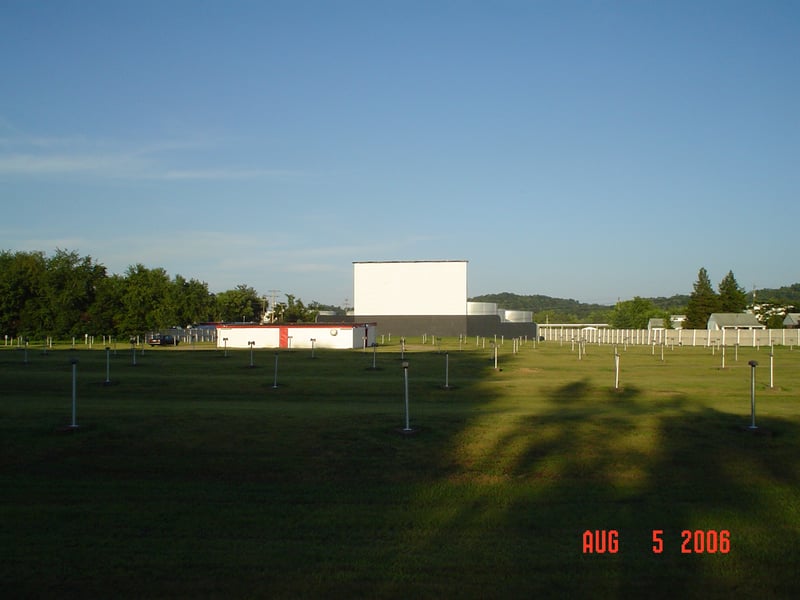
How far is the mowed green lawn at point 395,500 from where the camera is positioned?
6871mm

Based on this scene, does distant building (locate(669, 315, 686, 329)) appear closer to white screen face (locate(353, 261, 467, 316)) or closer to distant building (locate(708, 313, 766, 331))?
distant building (locate(708, 313, 766, 331))

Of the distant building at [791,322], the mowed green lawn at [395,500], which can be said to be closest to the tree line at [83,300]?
the mowed green lawn at [395,500]

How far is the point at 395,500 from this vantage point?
9531 mm

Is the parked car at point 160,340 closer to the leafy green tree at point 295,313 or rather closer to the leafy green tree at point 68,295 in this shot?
the leafy green tree at point 68,295

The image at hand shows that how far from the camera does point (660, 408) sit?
18828 millimetres

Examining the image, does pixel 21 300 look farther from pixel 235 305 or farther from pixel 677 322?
pixel 677 322

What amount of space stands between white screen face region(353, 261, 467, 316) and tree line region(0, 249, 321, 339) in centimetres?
2395

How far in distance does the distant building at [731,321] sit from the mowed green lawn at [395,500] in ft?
276

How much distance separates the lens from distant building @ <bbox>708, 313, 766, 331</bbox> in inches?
3711

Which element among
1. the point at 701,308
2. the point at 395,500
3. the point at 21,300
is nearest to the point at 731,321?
the point at 701,308

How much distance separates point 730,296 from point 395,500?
4342 inches

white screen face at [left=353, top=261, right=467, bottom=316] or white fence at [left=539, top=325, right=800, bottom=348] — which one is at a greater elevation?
white screen face at [left=353, top=261, right=467, bottom=316]

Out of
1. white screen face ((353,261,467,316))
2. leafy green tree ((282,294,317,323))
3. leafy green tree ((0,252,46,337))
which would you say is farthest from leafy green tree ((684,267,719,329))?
leafy green tree ((0,252,46,337))

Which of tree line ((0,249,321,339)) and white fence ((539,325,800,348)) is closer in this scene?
white fence ((539,325,800,348))
